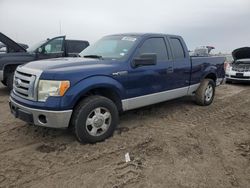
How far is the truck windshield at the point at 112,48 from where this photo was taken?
5119 mm

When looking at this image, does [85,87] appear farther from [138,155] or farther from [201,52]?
[201,52]

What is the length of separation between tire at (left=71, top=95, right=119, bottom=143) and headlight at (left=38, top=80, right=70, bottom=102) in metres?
0.40

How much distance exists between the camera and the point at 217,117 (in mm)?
6141

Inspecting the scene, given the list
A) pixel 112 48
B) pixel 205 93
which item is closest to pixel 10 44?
pixel 112 48

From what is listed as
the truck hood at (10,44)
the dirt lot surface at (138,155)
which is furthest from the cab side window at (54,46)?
the dirt lot surface at (138,155)

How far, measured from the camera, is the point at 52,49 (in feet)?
30.8

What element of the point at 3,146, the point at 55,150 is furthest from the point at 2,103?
the point at 55,150

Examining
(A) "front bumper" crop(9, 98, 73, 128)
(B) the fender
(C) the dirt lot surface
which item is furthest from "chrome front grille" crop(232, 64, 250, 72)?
(A) "front bumper" crop(9, 98, 73, 128)

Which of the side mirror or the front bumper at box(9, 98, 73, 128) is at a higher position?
the side mirror

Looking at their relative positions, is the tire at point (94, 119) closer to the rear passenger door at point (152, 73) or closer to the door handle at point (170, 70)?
the rear passenger door at point (152, 73)

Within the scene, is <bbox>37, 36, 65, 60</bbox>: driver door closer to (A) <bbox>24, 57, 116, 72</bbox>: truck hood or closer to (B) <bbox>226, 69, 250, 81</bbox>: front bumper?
(A) <bbox>24, 57, 116, 72</bbox>: truck hood

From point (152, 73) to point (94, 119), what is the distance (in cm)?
159

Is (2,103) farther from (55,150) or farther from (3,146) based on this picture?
(55,150)

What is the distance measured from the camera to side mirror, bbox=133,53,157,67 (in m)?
4.74
